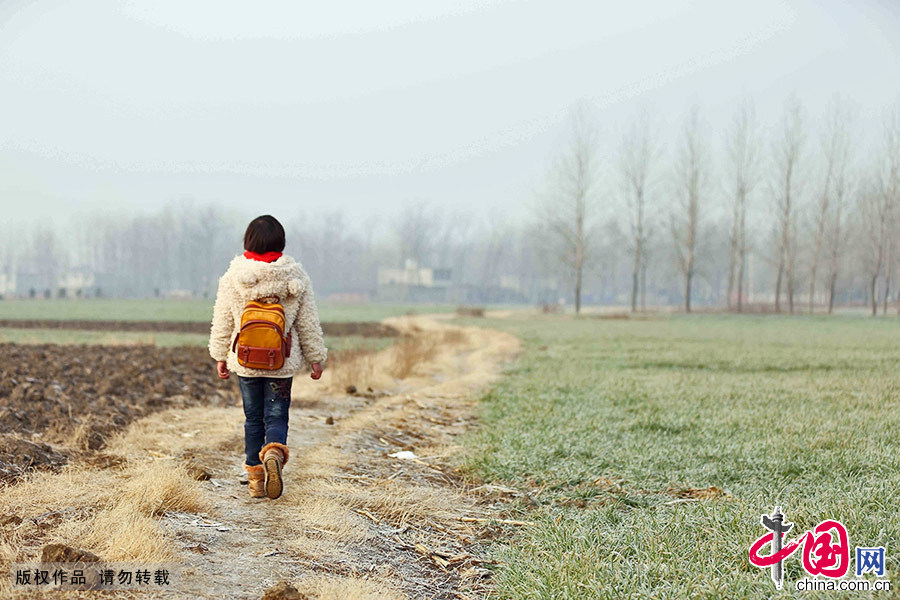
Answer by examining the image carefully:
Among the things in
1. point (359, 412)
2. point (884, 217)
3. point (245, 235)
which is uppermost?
point (884, 217)

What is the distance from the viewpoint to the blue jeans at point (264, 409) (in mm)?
5289

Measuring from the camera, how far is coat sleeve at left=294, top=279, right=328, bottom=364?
5.29 m

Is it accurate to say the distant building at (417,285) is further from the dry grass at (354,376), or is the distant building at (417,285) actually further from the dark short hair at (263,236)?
the dark short hair at (263,236)

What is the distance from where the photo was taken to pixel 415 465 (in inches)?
264

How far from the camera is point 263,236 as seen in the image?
5.16m

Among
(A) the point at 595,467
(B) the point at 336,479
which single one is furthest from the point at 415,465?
(A) the point at 595,467

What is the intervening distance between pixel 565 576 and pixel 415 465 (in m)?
3.07

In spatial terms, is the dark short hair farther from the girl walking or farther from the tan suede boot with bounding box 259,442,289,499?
the tan suede boot with bounding box 259,442,289,499

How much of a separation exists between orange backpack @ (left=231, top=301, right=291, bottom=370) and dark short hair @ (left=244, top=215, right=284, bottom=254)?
43cm

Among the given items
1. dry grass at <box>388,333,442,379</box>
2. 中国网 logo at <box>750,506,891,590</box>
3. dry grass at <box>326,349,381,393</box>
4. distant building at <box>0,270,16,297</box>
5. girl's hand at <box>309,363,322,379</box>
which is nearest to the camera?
中国网 logo at <box>750,506,891,590</box>

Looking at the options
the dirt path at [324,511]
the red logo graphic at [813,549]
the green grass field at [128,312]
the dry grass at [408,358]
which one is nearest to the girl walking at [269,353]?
the dirt path at [324,511]

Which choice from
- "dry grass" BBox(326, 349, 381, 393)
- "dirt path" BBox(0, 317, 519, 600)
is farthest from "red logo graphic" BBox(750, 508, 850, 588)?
"dry grass" BBox(326, 349, 381, 393)

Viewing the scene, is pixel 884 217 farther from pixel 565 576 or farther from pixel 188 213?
pixel 188 213

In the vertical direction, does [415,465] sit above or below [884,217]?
below
